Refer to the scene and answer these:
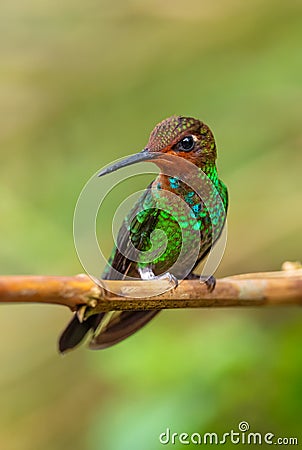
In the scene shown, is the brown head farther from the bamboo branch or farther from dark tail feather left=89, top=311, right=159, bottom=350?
dark tail feather left=89, top=311, right=159, bottom=350

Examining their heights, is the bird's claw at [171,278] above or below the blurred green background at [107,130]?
below

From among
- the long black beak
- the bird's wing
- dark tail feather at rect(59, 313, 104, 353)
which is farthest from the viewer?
the bird's wing

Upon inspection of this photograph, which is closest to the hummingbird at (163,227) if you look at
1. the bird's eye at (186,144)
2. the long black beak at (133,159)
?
the bird's eye at (186,144)

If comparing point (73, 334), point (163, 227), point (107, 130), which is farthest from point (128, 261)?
point (107, 130)

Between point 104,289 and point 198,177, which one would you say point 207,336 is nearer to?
point 198,177

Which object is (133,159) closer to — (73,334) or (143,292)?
(143,292)

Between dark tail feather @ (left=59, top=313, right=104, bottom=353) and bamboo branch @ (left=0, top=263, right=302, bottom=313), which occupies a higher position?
dark tail feather @ (left=59, top=313, right=104, bottom=353)

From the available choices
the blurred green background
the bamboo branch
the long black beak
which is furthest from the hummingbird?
the blurred green background

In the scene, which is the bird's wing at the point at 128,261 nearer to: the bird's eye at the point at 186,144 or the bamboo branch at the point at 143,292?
the bird's eye at the point at 186,144
